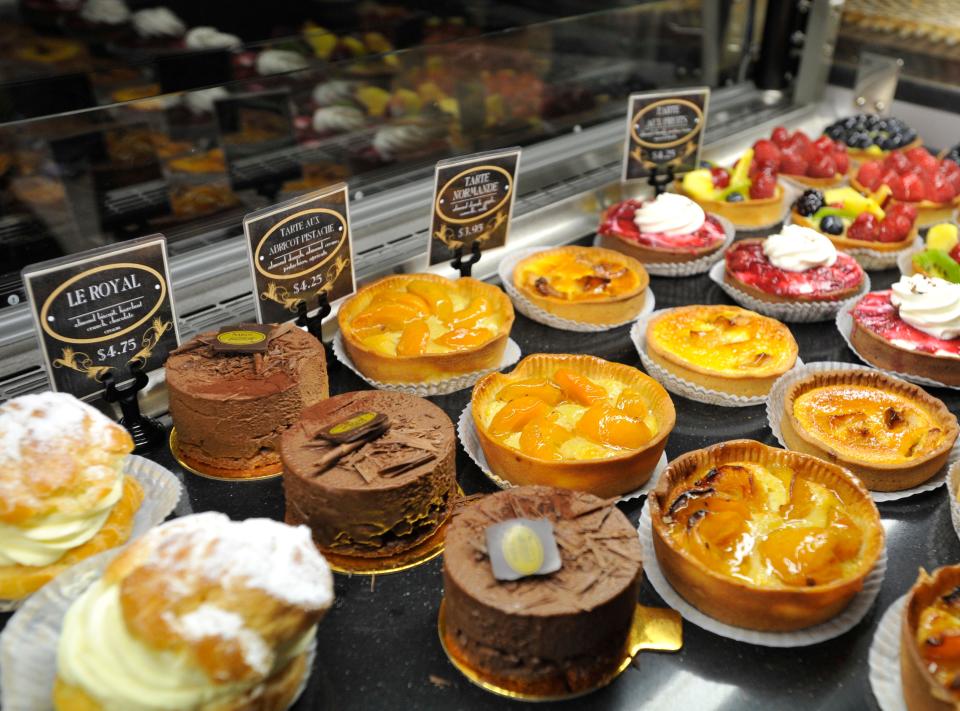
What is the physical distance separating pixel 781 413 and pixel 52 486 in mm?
2022

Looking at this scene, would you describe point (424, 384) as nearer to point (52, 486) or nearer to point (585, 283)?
point (585, 283)

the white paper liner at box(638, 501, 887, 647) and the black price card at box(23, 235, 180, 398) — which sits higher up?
the black price card at box(23, 235, 180, 398)

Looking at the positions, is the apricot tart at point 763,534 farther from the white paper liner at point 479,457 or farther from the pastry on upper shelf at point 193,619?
the pastry on upper shelf at point 193,619

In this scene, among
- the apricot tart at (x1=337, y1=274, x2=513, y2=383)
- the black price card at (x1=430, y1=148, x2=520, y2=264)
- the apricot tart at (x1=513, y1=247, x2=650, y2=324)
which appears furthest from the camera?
the apricot tart at (x1=513, y1=247, x2=650, y2=324)

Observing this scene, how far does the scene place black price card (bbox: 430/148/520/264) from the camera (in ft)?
9.52

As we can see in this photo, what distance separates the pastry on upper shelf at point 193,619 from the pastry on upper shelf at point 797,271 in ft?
7.34

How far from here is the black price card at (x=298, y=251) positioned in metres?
2.47

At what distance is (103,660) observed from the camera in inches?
61.3

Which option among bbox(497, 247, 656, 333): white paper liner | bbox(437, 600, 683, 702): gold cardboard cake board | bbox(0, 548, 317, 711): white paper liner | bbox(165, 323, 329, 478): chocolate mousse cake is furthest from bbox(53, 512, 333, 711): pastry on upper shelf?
bbox(497, 247, 656, 333): white paper liner

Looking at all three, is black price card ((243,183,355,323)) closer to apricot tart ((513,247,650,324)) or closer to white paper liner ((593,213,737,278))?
apricot tart ((513,247,650,324))

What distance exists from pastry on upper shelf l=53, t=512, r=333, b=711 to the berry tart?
11.4 feet

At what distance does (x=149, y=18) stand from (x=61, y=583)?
173 centimetres

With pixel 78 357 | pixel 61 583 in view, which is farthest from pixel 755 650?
pixel 78 357

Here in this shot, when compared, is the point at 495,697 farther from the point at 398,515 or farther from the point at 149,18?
the point at 149,18
